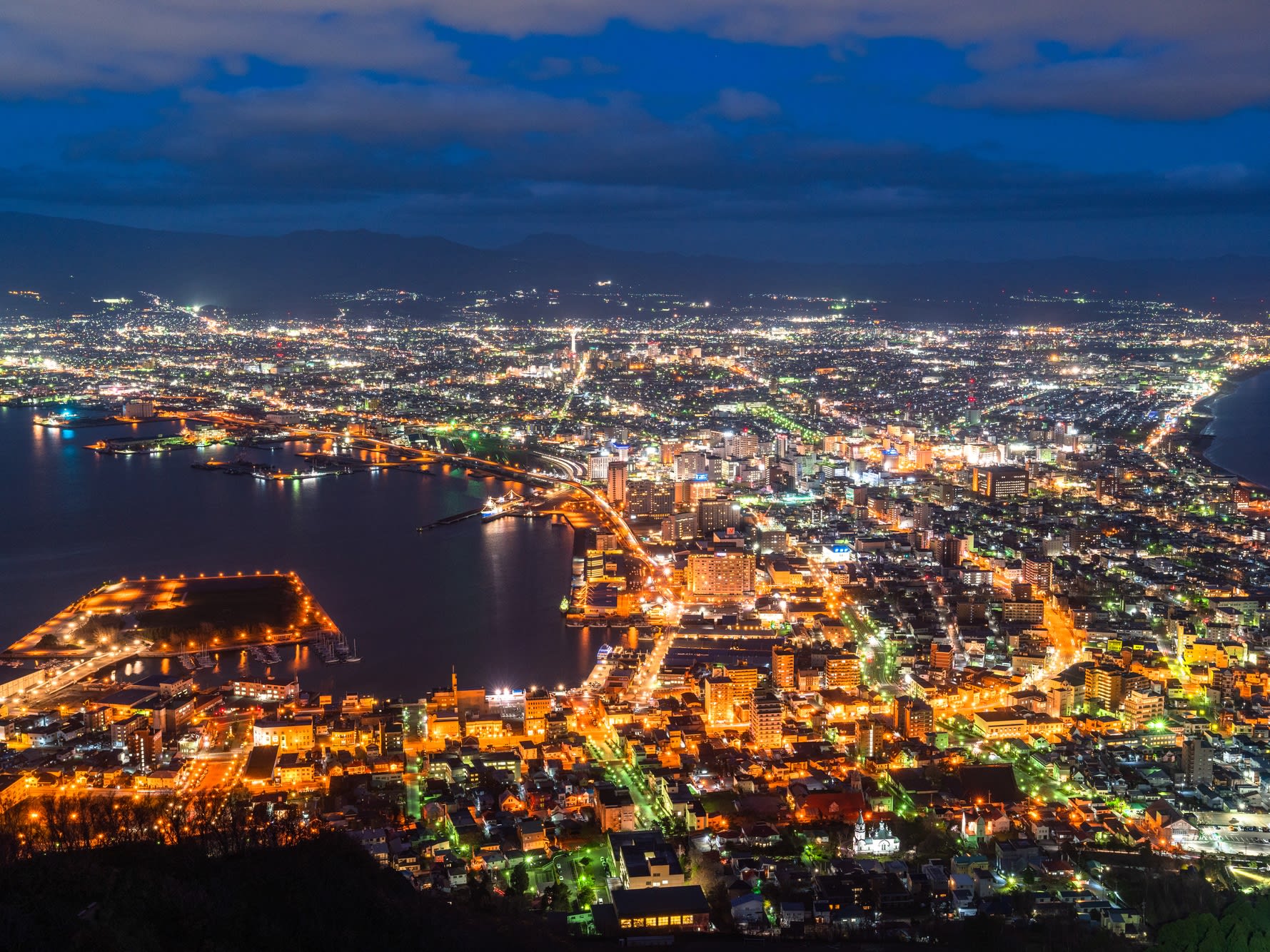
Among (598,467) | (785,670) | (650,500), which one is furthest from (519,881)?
(598,467)

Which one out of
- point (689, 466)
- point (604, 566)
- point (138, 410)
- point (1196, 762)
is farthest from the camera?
point (138, 410)

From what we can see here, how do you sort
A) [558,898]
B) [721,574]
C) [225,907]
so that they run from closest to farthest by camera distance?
[225,907], [558,898], [721,574]

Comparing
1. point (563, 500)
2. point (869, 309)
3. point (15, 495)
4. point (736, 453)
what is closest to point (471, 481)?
point (563, 500)

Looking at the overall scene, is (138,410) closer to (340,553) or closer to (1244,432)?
(340,553)

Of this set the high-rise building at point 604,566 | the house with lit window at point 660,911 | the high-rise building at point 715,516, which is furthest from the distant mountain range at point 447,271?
the house with lit window at point 660,911

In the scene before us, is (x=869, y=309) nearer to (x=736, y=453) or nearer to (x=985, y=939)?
(x=736, y=453)

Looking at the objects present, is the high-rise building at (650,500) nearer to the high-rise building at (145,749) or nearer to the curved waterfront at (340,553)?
the curved waterfront at (340,553)
